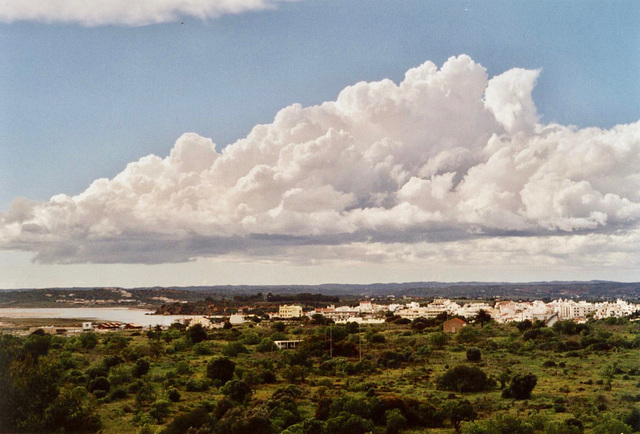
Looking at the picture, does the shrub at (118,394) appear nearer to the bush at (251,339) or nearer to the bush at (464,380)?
the bush at (464,380)

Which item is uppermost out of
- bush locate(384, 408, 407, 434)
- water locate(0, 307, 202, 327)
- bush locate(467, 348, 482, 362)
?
bush locate(467, 348, 482, 362)

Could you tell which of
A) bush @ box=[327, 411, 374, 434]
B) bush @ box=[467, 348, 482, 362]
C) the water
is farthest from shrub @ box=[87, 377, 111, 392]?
the water

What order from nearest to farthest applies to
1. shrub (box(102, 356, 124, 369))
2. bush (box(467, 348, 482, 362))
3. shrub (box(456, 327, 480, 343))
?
1. shrub (box(102, 356, 124, 369))
2. bush (box(467, 348, 482, 362))
3. shrub (box(456, 327, 480, 343))

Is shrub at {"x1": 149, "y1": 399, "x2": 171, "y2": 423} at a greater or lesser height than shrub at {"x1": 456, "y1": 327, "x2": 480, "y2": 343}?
lesser

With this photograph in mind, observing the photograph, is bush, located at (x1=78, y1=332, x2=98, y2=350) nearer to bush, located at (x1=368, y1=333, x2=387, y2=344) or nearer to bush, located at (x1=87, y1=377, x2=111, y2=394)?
bush, located at (x1=87, y1=377, x2=111, y2=394)

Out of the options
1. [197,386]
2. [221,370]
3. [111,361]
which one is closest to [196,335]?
[111,361]

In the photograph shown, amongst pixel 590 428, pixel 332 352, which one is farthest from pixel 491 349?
pixel 590 428

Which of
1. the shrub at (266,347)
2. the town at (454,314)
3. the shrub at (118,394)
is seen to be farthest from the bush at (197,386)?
the town at (454,314)
